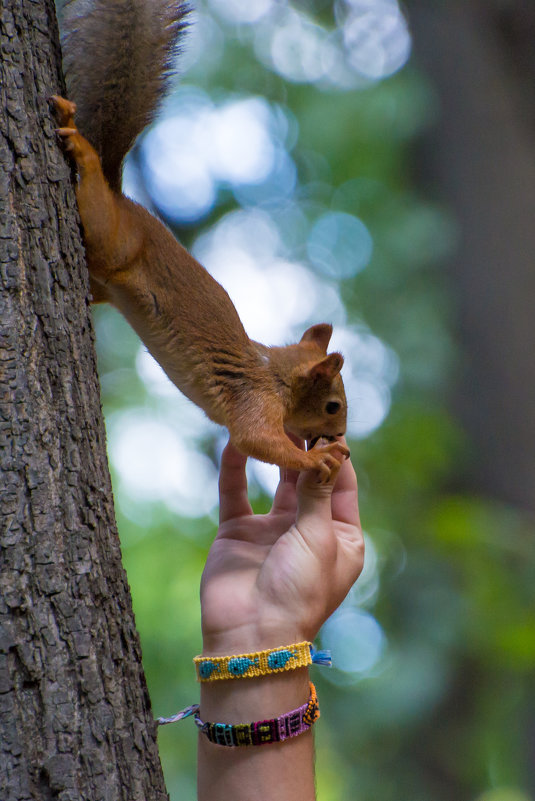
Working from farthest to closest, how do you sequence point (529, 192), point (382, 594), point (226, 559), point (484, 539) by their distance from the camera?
point (382, 594)
point (529, 192)
point (484, 539)
point (226, 559)

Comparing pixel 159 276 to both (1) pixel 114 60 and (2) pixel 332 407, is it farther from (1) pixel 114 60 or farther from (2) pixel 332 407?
(2) pixel 332 407

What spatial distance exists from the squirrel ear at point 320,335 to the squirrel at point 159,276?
0.40ft

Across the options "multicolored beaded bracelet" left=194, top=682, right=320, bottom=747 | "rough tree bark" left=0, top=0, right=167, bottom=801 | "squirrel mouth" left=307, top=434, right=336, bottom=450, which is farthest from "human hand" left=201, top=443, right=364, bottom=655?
"squirrel mouth" left=307, top=434, right=336, bottom=450

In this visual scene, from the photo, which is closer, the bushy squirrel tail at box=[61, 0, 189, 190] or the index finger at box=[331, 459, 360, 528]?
the bushy squirrel tail at box=[61, 0, 189, 190]

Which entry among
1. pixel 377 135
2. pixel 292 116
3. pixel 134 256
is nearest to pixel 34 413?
pixel 134 256

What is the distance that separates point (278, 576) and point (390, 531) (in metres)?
3.55

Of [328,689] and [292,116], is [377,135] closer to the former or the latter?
[292,116]

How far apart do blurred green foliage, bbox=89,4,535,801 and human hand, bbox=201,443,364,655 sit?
1.92 m

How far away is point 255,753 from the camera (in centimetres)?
110

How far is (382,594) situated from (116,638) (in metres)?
3.93

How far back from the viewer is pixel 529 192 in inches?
145

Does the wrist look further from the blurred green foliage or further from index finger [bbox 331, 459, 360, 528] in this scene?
the blurred green foliage

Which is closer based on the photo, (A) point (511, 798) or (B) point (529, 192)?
(A) point (511, 798)

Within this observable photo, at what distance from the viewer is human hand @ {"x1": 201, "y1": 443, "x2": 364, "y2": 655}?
1179 millimetres
